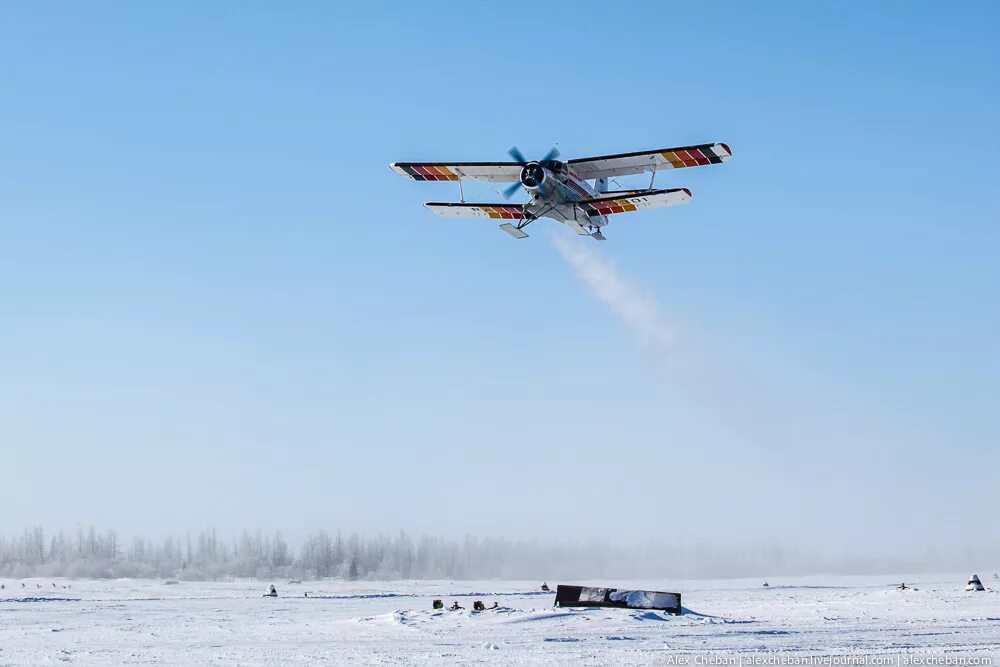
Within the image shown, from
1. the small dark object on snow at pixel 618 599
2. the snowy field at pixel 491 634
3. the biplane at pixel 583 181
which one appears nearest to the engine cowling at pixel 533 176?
the biplane at pixel 583 181

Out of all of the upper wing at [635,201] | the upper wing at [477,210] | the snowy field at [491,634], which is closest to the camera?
the snowy field at [491,634]

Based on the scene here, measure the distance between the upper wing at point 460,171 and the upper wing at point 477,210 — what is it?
1276 millimetres

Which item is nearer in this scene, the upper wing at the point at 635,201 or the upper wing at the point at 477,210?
the upper wing at the point at 635,201

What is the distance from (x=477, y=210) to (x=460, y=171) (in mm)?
2093

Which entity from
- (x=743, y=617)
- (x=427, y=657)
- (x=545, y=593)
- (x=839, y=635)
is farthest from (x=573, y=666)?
(x=545, y=593)

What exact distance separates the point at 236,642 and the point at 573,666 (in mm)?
10763

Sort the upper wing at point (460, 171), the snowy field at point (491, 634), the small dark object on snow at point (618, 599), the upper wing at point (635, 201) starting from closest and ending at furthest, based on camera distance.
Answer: the snowy field at point (491, 634) → the small dark object on snow at point (618, 599) → the upper wing at point (635, 201) → the upper wing at point (460, 171)

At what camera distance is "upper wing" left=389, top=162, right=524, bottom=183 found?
44.1 metres

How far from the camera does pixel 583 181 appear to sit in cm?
4344

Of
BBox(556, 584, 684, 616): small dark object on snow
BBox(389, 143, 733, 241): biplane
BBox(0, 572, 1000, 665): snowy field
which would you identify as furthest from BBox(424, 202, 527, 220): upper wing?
BBox(0, 572, 1000, 665): snowy field

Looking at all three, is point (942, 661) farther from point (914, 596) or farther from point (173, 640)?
point (914, 596)

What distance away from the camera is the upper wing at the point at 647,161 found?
135ft

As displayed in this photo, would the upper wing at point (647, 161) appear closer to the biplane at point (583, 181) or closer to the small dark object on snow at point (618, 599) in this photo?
the biplane at point (583, 181)

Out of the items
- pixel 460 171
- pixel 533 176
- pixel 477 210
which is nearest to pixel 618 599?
pixel 533 176
